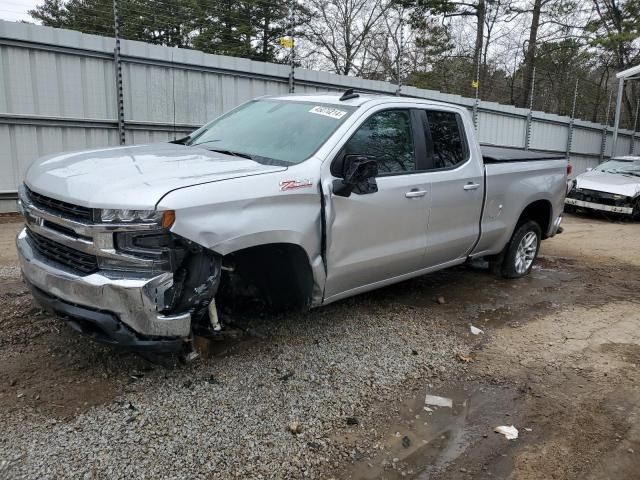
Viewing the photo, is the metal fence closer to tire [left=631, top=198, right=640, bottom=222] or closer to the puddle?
tire [left=631, top=198, right=640, bottom=222]

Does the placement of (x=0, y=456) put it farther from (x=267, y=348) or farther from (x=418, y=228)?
(x=418, y=228)

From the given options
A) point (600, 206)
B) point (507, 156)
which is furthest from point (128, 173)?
point (600, 206)

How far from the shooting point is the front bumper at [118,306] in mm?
2889

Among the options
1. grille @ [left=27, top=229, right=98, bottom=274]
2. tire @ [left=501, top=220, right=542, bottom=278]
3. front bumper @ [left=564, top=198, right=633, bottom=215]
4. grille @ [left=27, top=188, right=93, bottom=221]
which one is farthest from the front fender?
front bumper @ [left=564, top=198, right=633, bottom=215]

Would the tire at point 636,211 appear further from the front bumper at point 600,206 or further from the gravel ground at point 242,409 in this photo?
the gravel ground at point 242,409

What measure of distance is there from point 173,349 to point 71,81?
7173 mm

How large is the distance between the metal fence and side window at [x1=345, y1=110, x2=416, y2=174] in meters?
6.26

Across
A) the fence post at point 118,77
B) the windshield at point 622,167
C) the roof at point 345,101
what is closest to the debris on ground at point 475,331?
the roof at point 345,101

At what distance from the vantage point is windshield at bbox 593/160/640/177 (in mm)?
12750

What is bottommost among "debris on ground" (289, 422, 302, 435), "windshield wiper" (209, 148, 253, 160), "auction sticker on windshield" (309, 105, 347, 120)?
"debris on ground" (289, 422, 302, 435)

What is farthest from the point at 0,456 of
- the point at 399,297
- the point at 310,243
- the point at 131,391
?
the point at 399,297

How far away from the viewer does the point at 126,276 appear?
292 cm

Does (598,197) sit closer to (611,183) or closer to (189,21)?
(611,183)

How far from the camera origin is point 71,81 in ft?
28.4
